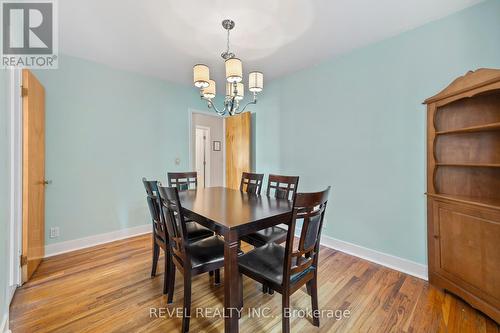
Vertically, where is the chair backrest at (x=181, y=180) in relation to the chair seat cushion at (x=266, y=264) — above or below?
above

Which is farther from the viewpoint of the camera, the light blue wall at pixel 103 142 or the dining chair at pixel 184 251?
the light blue wall at pixel 103 142

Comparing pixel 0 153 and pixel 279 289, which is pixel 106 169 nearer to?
pixel 0 153

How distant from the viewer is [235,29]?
212 cm

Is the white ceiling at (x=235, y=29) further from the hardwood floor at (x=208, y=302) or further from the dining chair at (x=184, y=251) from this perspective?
the hardwood floor at (x=208, y=302)

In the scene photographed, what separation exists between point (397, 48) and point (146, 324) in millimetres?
3444

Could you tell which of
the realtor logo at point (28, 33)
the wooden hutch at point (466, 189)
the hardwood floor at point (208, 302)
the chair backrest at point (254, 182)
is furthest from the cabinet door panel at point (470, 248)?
the realtor logo at point (28, 33)

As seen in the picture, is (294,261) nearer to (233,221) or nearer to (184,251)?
(233,221)

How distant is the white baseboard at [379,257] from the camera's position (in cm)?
210

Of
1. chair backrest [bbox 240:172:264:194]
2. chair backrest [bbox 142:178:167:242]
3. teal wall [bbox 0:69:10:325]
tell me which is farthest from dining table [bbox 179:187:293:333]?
teal wall [bbox 0:69:10:325]

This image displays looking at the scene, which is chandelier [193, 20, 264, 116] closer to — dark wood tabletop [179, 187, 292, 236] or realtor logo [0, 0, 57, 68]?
dark wood tabletop [179, 187, 292, 236]

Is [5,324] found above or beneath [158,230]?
beneath

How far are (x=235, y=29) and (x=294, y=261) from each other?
2215 millimetres

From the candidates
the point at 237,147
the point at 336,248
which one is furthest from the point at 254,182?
the point at 237,147

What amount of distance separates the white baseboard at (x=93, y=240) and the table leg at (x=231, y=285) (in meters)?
2.57
